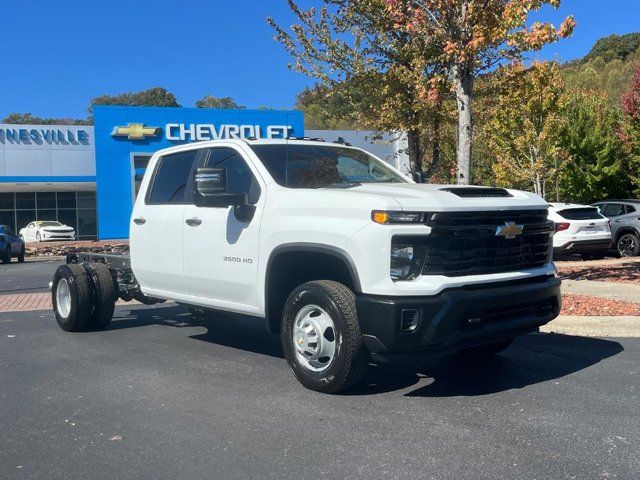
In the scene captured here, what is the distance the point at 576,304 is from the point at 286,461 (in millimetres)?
6304

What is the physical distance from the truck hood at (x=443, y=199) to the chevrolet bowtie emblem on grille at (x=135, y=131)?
31088mm

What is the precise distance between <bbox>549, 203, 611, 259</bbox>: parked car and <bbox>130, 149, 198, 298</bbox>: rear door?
11021 mm

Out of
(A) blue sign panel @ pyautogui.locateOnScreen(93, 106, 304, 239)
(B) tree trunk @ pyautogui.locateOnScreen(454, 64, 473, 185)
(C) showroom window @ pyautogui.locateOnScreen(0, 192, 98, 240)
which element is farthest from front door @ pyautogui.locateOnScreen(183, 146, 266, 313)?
(C) showroom window @ pyautogui.locateOnScreen(0, 192, 98, 240)

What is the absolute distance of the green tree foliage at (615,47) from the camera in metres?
76.8

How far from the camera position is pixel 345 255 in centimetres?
490

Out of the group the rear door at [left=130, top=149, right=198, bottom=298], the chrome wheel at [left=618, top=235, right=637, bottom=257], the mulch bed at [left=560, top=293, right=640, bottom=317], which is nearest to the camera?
the rear door at [left=130, top=149, right=198, bottom=298]

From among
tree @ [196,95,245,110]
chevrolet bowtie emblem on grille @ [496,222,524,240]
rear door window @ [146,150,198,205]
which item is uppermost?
tree @ [196,95,245,110]

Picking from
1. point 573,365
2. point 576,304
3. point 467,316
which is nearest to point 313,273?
point 467,316

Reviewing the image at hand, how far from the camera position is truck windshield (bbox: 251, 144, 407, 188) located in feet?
19.5

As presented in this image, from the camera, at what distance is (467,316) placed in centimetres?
479

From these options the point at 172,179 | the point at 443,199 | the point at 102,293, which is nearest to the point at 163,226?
the point at 172,179

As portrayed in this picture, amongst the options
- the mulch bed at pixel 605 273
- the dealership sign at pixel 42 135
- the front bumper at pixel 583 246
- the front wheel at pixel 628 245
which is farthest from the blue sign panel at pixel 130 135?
the mulch bed at pixel 605 273

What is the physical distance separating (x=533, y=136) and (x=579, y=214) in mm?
9333

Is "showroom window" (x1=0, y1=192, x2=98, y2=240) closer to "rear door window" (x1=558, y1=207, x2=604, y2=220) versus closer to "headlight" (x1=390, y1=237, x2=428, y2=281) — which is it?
"rear door window" (x1=558, y1=207, x2=604, y2=220)
